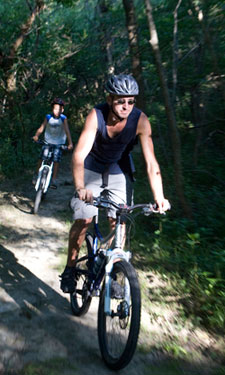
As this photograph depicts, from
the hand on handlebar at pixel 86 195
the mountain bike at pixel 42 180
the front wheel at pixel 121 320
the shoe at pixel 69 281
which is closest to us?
the front wheel at pixel 121 320

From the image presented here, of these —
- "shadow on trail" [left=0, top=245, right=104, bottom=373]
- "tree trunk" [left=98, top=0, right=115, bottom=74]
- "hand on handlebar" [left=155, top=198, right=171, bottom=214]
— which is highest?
"tree trunk" [left=98, top=0, right=115, bottom=74]

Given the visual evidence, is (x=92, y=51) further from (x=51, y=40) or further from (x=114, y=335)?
(x=114, y=335)

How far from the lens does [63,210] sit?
23.7ft

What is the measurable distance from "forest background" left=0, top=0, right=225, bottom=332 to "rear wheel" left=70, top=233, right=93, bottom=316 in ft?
3.41

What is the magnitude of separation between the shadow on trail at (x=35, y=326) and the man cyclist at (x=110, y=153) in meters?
0.35

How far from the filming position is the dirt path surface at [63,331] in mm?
2871

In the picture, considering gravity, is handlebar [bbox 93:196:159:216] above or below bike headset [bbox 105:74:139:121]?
below

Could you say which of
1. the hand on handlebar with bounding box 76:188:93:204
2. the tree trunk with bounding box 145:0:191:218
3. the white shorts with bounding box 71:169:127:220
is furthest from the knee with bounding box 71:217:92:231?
the tree trunk with bounding box 145:0:191:218

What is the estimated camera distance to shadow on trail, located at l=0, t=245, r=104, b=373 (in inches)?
117

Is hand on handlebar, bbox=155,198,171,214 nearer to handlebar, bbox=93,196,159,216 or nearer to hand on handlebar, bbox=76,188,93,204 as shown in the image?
handlebar, bbox=93,196,159,216

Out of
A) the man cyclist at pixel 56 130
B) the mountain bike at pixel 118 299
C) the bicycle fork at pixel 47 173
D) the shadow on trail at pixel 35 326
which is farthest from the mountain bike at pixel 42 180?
the mountain bike at pixel 118 299

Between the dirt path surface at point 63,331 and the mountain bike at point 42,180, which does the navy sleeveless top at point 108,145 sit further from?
the mountain bike at point 42,180

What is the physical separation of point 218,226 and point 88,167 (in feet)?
8.11

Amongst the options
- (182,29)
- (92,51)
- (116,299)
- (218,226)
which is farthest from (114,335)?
(92,51)
